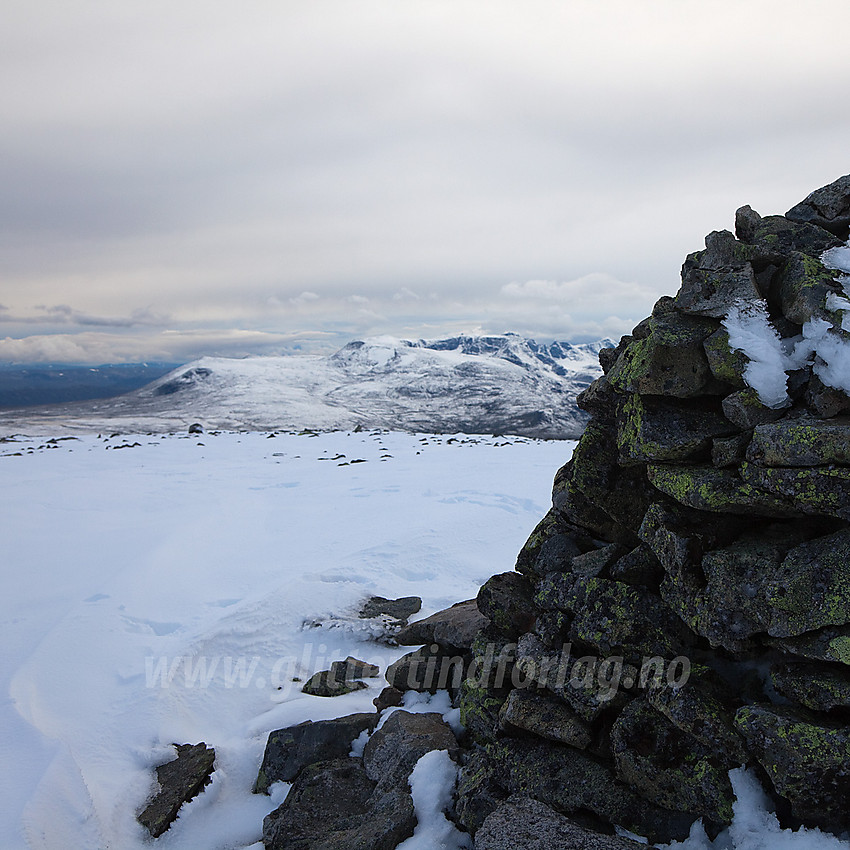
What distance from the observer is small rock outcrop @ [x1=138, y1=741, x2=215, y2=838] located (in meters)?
7.79

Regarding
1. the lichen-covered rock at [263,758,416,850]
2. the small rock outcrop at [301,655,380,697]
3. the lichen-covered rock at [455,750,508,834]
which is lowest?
the small rock outcrop at [301,655,380,697]

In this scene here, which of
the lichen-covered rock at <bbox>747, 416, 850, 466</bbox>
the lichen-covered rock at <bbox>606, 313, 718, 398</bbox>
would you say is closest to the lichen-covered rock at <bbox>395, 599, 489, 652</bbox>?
the lichen-covered rock at <bbox>606, 313, 718, 398</bbox>

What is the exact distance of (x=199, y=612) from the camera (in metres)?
13.6

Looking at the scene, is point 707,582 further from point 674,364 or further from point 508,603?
point 508,603

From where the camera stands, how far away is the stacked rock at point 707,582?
→ 535cm

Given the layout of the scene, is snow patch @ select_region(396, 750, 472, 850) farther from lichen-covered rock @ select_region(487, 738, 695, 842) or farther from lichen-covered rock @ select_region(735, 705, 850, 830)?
lichen-covered rock @ select_region(735, 705, 850, 830)

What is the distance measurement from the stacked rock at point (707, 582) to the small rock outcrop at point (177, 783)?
14.0ft

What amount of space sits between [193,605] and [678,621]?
39.2 feet

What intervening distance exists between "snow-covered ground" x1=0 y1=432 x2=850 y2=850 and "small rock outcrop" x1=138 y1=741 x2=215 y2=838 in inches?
5.8

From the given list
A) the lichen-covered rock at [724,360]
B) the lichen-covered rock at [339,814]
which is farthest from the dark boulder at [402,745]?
the lichen-covered rock at [724,360]

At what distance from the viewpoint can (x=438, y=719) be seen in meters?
8.77

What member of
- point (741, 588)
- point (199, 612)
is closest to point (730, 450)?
point (741, 588)

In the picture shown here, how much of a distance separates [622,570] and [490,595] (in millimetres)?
2348

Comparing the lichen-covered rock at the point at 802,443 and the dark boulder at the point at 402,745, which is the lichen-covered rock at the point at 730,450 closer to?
the lichen-covered rock at the point at 802,443
